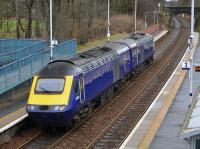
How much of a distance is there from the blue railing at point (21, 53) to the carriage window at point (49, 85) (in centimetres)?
1126

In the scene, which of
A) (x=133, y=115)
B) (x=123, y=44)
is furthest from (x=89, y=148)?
(x=123, y=44)

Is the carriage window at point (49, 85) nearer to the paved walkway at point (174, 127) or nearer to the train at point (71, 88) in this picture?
the train at point (71, 88)

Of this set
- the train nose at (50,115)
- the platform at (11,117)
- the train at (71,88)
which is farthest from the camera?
the platform at (11,117)

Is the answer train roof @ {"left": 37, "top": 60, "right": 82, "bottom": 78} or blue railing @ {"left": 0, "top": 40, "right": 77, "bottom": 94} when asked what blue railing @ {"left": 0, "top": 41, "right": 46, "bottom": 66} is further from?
train roof @ {"left": 37, "top": 60, "right": 82, "bottom": 78}

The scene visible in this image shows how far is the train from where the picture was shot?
19.5 metres

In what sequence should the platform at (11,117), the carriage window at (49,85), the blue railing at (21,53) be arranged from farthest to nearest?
the blue railing at (21,53) < the platform at (11,117) < the carriage window at (49,85)

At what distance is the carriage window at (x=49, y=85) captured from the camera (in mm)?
19844

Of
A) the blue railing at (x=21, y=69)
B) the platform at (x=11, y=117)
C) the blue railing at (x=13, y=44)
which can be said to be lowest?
the platform at (x=11, y=117)

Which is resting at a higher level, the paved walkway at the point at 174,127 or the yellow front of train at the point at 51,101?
the yellow front of train at the point at 51,101

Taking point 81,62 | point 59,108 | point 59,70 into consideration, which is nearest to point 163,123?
point 81,62

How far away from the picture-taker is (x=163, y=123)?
2125cm

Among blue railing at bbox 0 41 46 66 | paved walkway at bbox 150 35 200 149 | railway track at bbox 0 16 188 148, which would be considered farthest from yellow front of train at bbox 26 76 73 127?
blue railing at bbox 0 41 46 66

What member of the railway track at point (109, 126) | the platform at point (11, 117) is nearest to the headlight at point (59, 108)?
the railway track at point (109, 126)

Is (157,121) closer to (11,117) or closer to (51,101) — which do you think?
(51,101)
